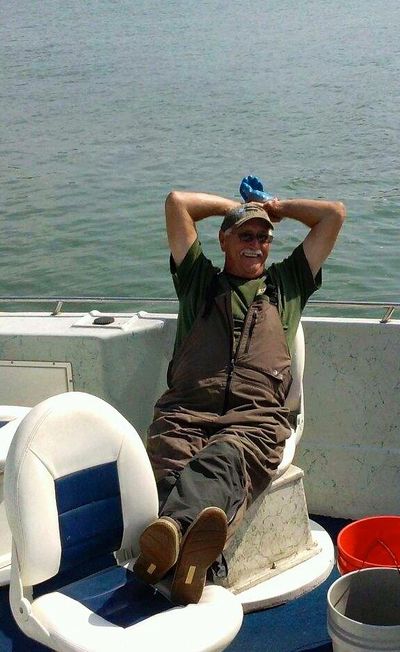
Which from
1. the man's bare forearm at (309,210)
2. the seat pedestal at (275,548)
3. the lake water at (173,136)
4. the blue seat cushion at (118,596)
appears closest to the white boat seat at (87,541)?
the blue seat cushion at (118,596)

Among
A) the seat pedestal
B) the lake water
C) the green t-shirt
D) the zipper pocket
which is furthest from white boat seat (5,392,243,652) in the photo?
the lake water

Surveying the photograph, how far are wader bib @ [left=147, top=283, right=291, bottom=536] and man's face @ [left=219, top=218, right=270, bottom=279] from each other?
13cm

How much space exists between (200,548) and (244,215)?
1357 mm

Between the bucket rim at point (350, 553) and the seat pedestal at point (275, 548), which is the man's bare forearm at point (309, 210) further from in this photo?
the bucket rim at point (350, 553)

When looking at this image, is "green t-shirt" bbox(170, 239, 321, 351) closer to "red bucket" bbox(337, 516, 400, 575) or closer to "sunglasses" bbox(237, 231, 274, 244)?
"sunglasses" bbox(237, 231, 274, 244)

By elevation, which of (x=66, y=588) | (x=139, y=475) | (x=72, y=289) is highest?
(x=139, y=475)

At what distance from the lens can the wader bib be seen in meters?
2.80

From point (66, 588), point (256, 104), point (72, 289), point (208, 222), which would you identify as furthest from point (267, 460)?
point (256, 104)

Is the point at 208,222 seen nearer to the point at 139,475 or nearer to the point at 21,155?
the point at 21,155

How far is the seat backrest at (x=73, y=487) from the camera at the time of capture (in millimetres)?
2359

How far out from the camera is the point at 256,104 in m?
13.6

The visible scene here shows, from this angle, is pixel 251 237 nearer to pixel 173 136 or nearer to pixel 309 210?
pixel 309 210

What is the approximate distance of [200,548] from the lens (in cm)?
252

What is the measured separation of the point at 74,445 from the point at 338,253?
6.90m
